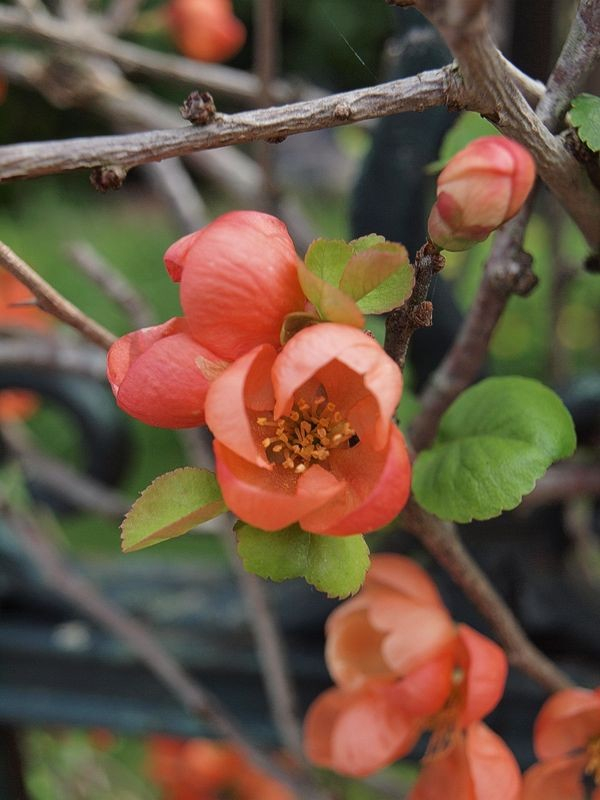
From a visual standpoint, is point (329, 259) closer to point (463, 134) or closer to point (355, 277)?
point (355, 277)

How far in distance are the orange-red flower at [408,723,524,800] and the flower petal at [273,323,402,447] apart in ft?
0.70

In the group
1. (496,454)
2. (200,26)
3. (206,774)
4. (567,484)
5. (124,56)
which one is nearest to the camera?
(496,454)

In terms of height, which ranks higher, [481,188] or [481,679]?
[481,188]

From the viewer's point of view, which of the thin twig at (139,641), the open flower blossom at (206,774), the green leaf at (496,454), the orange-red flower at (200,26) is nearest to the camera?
the green leaf at (496,454)

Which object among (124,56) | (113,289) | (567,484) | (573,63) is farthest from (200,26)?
(573,63)

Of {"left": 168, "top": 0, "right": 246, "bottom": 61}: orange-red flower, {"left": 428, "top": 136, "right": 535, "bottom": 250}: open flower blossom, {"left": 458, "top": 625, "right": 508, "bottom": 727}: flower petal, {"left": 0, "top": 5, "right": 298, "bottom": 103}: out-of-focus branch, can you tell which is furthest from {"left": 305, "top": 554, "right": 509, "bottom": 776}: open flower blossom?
{"left": 168, "top": 0, "right": 246, "bottom": 61}: orange-red flower

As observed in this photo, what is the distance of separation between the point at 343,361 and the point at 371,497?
0.04 meters

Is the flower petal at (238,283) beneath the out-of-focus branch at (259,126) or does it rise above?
beneath

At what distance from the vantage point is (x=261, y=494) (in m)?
0.28

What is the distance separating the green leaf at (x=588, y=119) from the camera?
32cm

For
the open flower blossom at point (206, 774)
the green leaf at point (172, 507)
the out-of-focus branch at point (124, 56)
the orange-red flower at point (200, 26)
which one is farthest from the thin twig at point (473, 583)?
the orange-red flower at point (200, 26)

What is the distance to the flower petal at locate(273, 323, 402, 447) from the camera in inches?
10.8

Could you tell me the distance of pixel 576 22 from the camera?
1.10ft

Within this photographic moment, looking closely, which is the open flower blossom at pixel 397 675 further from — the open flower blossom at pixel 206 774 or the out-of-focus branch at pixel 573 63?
the open flower blossom at pixel 206 774
